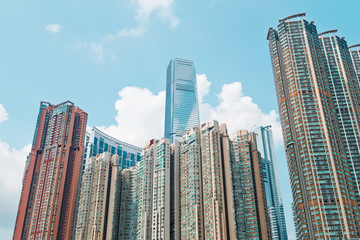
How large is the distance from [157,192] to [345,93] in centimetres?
8901

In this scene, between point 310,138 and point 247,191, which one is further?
point 247,191

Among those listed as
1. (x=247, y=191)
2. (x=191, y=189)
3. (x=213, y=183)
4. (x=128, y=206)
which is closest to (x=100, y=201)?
(x=128, y=206)

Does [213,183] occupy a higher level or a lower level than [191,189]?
higher

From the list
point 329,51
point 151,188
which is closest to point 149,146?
point 151,188

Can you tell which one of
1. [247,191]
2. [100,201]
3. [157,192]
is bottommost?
[247,191]

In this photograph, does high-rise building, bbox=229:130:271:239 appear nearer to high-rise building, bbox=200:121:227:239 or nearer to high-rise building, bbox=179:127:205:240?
high-rise building, bbox=200:121:227:239

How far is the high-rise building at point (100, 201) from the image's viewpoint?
143 meters

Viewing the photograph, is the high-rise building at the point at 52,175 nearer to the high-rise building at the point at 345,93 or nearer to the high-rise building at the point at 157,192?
the high-rise building at the point at 157,192

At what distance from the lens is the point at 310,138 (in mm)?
119125

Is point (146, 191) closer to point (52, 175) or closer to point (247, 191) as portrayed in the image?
point (247, 191)

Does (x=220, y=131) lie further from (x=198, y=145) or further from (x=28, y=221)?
(x=28, y=221)

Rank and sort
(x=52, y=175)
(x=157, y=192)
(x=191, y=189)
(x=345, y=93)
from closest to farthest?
(x=191, y=189) < (x=157, y=192) < (x=345, y=93) < (x=52, y=175)

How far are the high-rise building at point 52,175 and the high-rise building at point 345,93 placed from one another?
4879 inches

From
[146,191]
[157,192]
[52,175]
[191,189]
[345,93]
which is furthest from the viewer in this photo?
[52,175]
